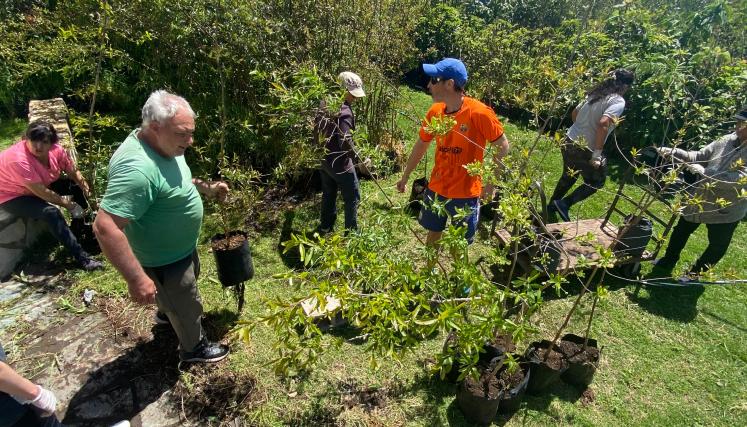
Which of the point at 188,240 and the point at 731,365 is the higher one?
the point at 188,240

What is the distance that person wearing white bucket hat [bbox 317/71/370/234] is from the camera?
3943mm

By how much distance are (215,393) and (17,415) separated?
111cm

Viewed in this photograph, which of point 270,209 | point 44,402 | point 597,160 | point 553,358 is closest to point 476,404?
point 553,358

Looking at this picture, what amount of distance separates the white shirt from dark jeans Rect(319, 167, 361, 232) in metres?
2.38

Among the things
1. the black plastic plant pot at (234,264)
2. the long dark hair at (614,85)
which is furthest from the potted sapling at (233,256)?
the long dark hair at (614,85)

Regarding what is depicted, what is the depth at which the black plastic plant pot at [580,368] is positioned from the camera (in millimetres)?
3076

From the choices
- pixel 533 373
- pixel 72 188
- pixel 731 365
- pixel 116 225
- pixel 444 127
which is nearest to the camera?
pixel 116 225

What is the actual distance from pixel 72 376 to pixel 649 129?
7854mm

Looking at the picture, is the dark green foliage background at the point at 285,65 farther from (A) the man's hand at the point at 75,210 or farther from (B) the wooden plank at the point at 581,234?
(B) the wooden plank at the point at 581,234

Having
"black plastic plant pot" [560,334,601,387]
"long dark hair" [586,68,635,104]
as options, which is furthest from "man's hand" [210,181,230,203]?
"long dark hair" [586,68,635,104]

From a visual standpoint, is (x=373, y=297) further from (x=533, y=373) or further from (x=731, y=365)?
(x=731, y=365)

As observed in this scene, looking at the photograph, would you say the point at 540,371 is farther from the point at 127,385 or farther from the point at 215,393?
the point at 127,385

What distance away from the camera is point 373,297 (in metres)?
2.23

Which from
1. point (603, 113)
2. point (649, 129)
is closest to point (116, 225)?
point (603, 113)
